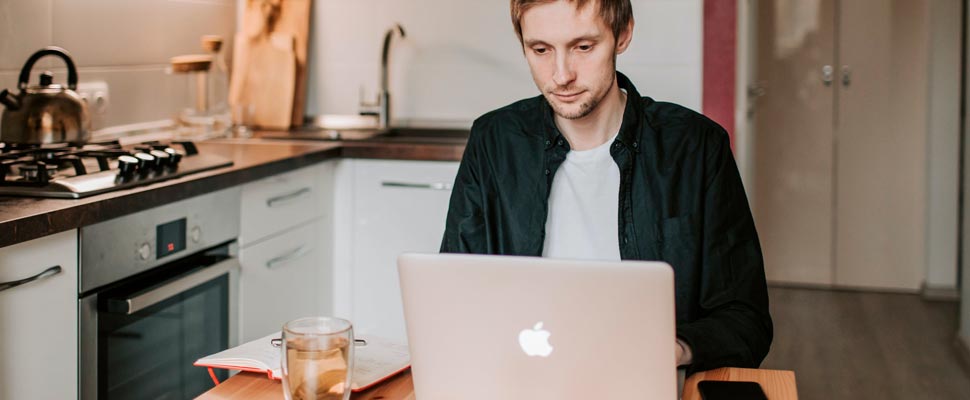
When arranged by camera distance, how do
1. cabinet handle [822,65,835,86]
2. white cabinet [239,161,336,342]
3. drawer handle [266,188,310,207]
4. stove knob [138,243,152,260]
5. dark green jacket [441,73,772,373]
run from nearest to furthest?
1. dark green jacket [441,73,772,373]
2. stove knob [138,243,152,260]
3. white cabinet [239,161,336,342]
4. drawer handle [266,188,310,207]
5. cabinet handle [822,65,835,86]

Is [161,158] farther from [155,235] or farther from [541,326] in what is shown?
[541,326]

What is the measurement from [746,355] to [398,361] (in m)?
0.49

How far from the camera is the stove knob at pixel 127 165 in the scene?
87.0 inches

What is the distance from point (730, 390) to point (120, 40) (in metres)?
2.28

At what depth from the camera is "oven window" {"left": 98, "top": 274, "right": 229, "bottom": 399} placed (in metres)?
2.12

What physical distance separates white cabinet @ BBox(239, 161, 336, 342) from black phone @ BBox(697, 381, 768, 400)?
5.42 ft

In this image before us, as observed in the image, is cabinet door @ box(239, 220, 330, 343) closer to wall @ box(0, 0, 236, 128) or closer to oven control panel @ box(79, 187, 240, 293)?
oven control panel @ box(79, 187, 240, 293)

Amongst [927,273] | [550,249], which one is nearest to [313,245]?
[550,249]

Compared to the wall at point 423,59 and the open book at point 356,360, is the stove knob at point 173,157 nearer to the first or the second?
the open book at point 356,360

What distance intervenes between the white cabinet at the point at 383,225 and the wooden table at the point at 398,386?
1.76m

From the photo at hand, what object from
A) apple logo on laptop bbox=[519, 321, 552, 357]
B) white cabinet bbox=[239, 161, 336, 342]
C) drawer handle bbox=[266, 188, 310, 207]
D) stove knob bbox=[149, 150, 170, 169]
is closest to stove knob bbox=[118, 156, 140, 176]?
stove knob bbox=[149, 150, 170, 169]

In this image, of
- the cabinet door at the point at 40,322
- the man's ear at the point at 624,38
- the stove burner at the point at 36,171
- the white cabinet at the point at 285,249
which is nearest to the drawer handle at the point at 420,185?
the white cabinet at the point at 285,249

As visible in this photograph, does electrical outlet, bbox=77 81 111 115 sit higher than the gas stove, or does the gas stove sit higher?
electrical outlet, bbox=77 81 111 115

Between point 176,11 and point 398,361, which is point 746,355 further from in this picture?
point 176,11
